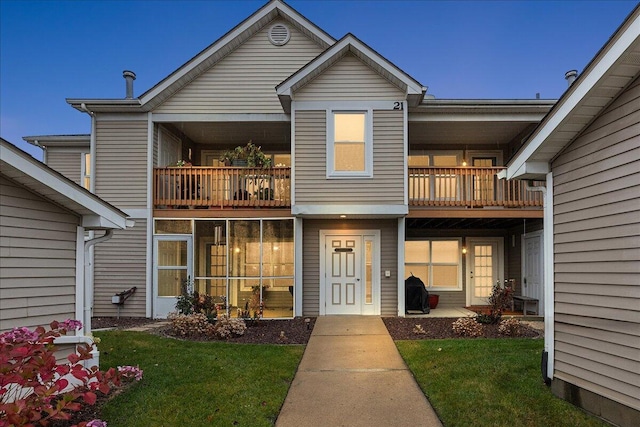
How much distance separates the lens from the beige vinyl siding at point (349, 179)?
419 inches

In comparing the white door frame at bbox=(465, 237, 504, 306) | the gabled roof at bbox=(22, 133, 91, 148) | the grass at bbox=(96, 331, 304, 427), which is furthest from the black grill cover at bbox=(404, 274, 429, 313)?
the gabled roof at bbox=(22, 133, 91, 148)

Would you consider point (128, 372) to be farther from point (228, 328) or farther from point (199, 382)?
point (228, 328)

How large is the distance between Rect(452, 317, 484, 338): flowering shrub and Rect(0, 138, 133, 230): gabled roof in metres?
6.76

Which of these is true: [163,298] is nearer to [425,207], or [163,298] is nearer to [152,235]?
[152,235]

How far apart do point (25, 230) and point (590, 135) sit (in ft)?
22.5

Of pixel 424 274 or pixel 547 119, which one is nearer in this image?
pixel 547 119

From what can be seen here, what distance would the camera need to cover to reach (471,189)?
37.6 ft

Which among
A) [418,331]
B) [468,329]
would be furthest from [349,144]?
[468,329]

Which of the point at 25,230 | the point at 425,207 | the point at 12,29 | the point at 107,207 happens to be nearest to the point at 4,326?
the point at 25,230

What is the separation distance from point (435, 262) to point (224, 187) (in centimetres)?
705

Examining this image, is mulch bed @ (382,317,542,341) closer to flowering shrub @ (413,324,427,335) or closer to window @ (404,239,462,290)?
flowering shrub @ (413,324,427,335)

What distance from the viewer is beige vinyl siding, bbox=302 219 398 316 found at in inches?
440

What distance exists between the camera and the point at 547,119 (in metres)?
5.15

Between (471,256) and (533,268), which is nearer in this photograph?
(533,268)
